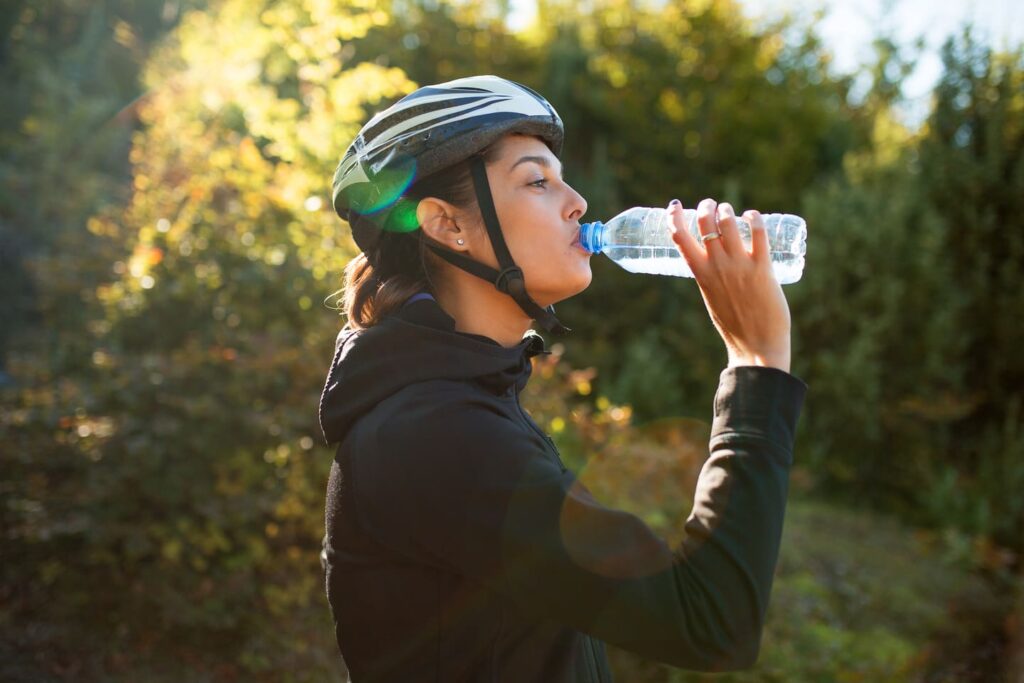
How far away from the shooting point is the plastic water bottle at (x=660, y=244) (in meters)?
2.24

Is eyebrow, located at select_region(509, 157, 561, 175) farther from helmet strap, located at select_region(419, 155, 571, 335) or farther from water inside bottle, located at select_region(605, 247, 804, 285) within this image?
water inside bottle, located at select_region(605, 247, 804, 285)

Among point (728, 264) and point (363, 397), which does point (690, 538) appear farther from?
point (363, 397)

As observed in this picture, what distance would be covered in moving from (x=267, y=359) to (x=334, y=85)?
6.05 ft

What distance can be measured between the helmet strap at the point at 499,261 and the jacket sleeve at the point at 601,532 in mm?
450

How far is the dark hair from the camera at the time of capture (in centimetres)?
185

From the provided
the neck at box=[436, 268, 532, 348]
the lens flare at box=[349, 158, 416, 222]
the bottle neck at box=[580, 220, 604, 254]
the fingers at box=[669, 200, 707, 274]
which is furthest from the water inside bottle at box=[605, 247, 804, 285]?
the fingers at box=[669, 200, 707, 274]

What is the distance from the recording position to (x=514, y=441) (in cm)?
144

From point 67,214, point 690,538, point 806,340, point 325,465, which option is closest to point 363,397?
point 690,538

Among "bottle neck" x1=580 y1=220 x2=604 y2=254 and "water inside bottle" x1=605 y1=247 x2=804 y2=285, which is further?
"water inside bottle" x1=605 y1=247 x2=804 y2=285

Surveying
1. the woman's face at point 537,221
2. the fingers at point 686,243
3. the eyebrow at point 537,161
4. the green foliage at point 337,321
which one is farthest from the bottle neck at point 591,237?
the green foliage at point 337,321

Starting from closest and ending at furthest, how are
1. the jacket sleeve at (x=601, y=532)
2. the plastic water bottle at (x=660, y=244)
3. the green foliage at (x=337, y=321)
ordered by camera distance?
the jacket sleeve at (x=601, y=532), the plastic water bottle at (x=660, y=244), the green foliage at (x=337, y=321)

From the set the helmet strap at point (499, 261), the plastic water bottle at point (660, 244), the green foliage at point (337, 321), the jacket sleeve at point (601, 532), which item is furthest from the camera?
the green foliage at point (337, 321)

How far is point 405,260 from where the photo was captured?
194cm

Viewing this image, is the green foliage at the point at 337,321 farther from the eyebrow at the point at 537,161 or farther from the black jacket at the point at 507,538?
the black jacket at the point at 507,538
